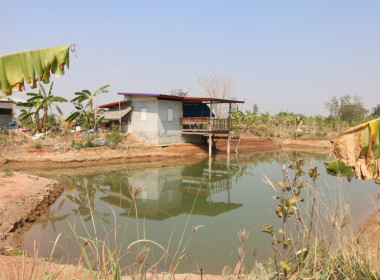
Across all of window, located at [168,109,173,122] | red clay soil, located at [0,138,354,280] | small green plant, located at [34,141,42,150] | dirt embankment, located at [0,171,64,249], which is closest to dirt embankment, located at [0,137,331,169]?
red clay soil, located at [0,138,354,280]

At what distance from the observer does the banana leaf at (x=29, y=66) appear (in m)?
4.79

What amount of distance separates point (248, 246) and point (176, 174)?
9.37 m

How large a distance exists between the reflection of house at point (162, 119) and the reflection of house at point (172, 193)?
4.91 meters

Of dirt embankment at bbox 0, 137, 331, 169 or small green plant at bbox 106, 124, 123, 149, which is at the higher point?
small green plant at bbox 106, 124, 123, 149

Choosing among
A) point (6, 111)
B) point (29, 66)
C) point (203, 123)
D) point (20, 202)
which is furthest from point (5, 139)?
point (29, 66)

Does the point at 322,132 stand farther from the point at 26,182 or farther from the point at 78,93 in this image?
the point at 26,182

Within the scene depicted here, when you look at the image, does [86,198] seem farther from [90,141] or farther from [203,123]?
[203,123]

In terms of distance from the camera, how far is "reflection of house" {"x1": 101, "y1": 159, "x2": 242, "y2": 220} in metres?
9.26

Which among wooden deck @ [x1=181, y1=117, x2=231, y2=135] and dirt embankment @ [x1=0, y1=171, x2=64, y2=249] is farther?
wooden deck @ [x1=181, y1=117, x2=231, y2=135]

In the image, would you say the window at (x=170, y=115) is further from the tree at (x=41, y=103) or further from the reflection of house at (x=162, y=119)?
the tree at (x=41, y=103)

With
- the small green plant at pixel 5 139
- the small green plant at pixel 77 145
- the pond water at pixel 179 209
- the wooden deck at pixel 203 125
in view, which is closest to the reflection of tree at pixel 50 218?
the pond water at pixel 179 209

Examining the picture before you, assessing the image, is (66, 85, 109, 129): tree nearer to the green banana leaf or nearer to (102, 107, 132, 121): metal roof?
(102, 107, 132, 121): metal roof

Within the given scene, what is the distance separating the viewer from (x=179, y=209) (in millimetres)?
9539

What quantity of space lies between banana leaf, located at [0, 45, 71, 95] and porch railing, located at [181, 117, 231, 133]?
16.2 metres
